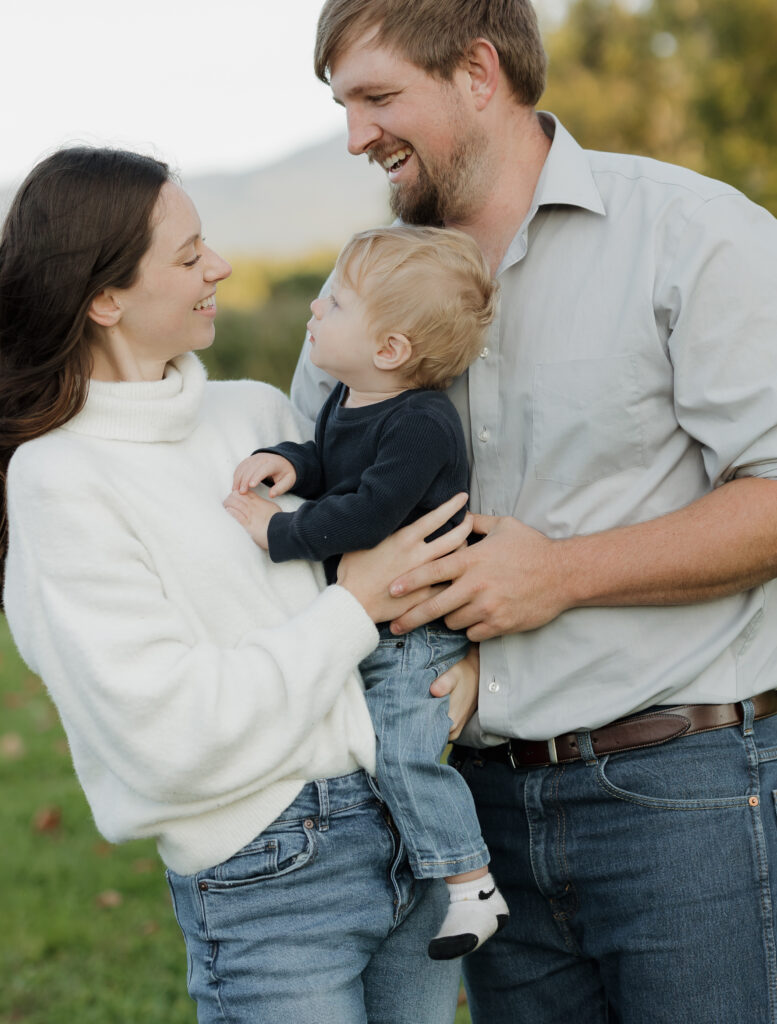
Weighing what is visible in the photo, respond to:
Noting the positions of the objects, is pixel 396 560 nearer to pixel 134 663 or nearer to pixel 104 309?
pixel 134 663

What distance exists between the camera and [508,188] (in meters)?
2.70

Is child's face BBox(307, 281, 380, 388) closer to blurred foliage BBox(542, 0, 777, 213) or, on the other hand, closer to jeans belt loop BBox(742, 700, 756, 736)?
jeans belt loop BBox(742, 700, 756, 736)

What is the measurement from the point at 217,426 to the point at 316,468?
245 mm

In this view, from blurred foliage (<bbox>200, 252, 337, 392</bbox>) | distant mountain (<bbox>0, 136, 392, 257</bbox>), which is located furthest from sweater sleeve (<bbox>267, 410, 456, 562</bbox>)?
distant mountain (<bbox>0, 136, 392, 257</bbox>)

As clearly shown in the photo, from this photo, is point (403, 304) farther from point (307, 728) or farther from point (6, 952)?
point (6, 952)

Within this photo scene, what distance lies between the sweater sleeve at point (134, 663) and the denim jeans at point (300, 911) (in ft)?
0.54

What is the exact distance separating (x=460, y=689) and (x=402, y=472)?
54 cm

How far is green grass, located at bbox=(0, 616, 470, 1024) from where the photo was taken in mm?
4125

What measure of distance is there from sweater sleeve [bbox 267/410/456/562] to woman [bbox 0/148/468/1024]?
6 cm

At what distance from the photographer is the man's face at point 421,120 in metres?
2.66

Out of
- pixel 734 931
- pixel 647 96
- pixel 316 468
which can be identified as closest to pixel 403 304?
pixel 316 468

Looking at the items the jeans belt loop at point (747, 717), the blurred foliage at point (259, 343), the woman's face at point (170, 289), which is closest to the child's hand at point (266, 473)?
the woman's face at point (170, 289)

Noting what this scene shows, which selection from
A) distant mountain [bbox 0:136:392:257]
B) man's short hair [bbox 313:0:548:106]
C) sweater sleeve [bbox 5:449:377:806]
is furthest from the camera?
distant mountain [bbox 0:136:392:257]

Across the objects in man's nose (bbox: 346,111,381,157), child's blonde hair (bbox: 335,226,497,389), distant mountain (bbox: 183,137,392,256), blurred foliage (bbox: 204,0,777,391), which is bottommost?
distant mountain (bbox: 183,137,392,256)
